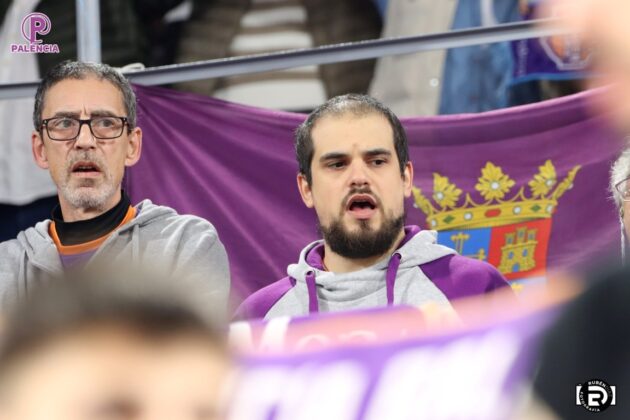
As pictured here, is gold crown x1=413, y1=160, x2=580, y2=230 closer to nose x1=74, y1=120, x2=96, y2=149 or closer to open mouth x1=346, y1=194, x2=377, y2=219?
open mouth x1=346, y1=194, x2=377, y2=219

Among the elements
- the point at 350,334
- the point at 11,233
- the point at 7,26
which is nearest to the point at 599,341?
the point at 350,334

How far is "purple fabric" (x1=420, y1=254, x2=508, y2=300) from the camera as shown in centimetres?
286

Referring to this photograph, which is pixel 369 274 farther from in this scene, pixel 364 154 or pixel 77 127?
pixel 77 127

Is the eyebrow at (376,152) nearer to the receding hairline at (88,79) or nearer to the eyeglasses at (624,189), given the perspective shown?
the eyeglasses at (624,189)

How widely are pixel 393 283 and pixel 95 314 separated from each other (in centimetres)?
195

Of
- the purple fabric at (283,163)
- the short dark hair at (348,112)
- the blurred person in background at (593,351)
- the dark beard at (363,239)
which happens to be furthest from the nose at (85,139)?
the blurred person in background at (593,351)

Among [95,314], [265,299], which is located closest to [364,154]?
[265,299]

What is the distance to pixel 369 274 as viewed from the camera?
2.88 metres

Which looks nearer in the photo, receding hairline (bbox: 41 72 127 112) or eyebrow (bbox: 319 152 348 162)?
eyebrow (bbox: 319 152 348 162)

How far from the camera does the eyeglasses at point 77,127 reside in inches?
135

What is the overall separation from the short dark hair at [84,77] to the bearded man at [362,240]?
65 centimetres

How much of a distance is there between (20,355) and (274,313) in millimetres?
2014

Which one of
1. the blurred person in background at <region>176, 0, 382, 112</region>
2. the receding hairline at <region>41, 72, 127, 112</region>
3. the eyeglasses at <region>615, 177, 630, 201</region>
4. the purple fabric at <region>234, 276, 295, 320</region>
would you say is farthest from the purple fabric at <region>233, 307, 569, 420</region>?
the blurred person in background at <region>176, 0, 382, 112</region>

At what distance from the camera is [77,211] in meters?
3.39
